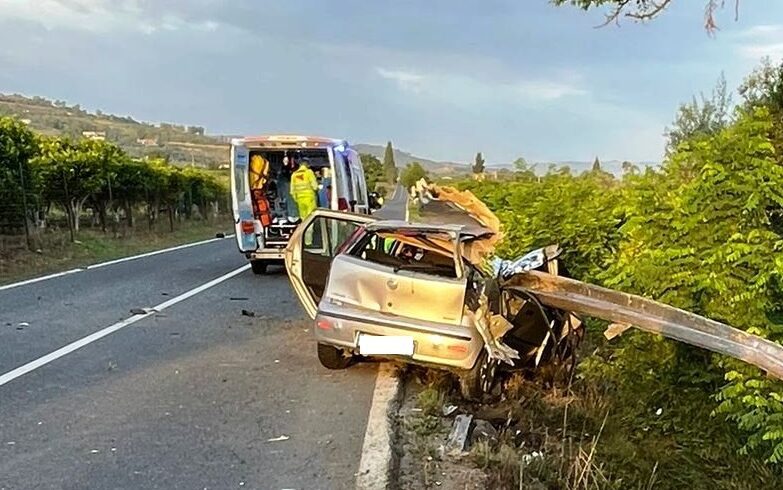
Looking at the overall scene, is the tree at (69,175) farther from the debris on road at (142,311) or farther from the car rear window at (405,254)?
the car rear window at (405,254)

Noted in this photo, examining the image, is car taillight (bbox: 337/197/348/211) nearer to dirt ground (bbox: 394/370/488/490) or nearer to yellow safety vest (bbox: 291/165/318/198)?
yellow safety vest (bbox: 291/165/318/198)

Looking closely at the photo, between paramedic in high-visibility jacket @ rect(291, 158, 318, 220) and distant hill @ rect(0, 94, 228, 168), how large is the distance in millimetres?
53391

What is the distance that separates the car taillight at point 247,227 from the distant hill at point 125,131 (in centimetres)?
5355

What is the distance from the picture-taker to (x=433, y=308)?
265 inches

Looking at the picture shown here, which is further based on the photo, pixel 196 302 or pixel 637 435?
pixel 196 302

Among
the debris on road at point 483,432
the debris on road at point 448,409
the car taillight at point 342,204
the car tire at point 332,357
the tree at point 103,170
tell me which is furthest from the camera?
the tree at point 103,170

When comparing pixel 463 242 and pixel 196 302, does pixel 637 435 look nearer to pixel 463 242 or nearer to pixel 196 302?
pixel 463 242

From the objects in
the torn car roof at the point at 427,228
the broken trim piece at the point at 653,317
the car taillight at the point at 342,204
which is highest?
the torn car roof at the point at 427,228

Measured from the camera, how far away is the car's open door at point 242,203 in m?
14.8

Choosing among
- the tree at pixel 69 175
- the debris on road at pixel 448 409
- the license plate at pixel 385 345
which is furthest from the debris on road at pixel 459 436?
the tree at pixel 69 175

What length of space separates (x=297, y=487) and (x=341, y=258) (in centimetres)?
299

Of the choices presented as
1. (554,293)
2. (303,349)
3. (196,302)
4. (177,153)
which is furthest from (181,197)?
(177,153)

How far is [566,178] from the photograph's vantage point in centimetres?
1302

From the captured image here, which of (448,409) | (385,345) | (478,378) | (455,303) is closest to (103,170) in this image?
(385,345)
